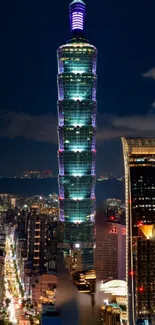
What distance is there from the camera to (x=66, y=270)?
1424cm

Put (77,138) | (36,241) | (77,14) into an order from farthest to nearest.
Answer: (77,14) → (77,138) → (36,241)

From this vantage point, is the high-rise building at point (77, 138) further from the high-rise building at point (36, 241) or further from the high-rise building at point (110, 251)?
the high-rise building at point (36, 241)

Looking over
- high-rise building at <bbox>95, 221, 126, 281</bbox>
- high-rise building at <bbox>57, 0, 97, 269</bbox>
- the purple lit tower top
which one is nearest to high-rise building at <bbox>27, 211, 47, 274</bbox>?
high-rise building at <bbox>57, 0, 97, 269</bbox>

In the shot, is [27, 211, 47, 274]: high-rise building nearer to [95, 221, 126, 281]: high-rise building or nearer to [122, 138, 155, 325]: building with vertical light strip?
[95, 221, 126, 281]: high-rise building

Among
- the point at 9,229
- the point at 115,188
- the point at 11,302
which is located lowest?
the point at 11,302

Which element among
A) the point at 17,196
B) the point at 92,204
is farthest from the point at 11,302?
the point at 17,196

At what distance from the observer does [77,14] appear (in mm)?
18703

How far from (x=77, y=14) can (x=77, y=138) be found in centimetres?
512

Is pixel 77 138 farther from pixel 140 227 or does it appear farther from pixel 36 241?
pixel 140 227

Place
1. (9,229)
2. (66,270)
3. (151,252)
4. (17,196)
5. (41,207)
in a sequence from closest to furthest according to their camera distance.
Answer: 1. (151,252)
2. (66,270)
3. (9,229)
4. (41,207)
5. (17,196)

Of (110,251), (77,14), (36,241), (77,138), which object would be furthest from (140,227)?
(77,14)

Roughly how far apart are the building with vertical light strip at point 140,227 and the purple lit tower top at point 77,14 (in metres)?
7.99

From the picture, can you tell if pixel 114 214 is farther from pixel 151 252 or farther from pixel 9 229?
pixel 151 252

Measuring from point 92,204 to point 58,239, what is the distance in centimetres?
195
